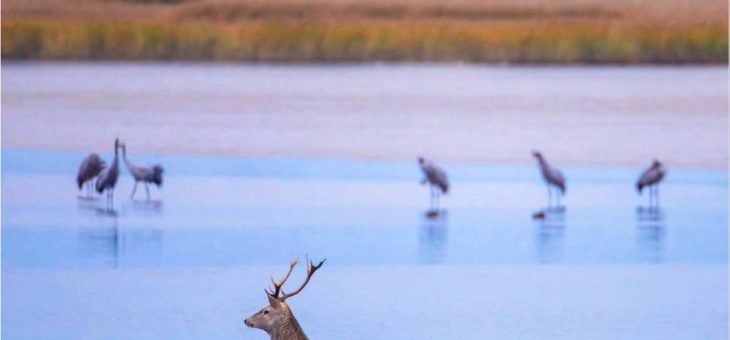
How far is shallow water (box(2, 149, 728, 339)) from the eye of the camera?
571cm

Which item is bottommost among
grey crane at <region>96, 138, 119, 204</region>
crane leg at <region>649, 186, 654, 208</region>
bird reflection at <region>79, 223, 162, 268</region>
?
bird reflection at <region>79, 223, 162, 268</region>

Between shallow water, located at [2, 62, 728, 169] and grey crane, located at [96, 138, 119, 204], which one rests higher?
shallow water, located at [2, 62, 728, 169]

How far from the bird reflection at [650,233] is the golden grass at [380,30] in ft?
17.2

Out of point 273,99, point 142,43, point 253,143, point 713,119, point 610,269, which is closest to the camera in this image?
point 610,269

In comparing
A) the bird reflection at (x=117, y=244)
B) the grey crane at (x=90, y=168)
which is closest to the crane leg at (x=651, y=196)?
the bird reflection at (x=117, y=244)

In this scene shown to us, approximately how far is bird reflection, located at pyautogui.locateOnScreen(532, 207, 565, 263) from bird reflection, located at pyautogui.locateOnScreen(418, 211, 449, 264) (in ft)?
1.30

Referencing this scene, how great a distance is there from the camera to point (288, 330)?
14.6ft

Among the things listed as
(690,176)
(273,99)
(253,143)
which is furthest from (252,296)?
(273,99)

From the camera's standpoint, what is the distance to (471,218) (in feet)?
26.9

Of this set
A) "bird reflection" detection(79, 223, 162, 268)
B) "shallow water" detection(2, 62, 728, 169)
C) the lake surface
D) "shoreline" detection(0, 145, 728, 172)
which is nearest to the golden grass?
"shallow water" detection(2, 62, 728, 169)

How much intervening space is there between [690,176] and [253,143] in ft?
9.67

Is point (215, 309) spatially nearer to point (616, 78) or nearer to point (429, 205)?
point (429, 205)

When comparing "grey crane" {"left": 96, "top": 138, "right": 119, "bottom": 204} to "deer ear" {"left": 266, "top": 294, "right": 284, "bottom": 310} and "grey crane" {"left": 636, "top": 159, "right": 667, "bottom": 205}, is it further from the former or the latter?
"deer ear" {"left": 266, "top": 294, "right": 284, "bottom": 310}

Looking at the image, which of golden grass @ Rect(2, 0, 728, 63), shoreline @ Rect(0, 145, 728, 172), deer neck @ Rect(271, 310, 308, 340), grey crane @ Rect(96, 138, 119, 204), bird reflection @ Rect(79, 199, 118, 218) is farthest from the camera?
golden grass @ Rect(2, 0, 728, 63)
